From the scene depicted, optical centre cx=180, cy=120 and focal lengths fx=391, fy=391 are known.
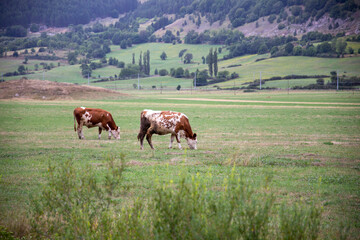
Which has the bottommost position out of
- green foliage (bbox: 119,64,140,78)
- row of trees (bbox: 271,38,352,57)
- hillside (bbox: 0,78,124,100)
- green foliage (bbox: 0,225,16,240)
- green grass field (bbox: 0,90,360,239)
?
green foliage (bbox: 0,225,16,240)

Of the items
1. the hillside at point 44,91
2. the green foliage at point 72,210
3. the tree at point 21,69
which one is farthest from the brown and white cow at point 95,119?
the tree at point 21,69

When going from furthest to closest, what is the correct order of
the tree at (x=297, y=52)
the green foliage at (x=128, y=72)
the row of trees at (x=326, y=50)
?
the tree at (x=297, y=52) < the row of trees at (x=326, y=50) < the green foliage at (x=128, y=72)

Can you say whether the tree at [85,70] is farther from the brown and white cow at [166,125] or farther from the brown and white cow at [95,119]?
the brown and white cow at [166,125]

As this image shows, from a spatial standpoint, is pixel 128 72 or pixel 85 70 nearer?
pixel 128 72

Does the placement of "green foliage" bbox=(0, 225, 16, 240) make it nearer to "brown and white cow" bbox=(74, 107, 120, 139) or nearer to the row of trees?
"brown and white cow" bbox=(74, 107, 120, 139)

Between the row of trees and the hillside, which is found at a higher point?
the row of trees

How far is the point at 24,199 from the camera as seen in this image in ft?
34.6

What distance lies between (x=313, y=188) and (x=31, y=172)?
9428mm

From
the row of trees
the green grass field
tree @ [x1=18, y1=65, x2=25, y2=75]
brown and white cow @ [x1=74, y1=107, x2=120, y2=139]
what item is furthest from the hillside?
the row of trees

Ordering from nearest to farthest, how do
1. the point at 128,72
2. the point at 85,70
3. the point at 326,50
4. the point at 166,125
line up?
1. the point at 166,125
2. the point at 128,72
3. the point at 85,70
4. the point at 326,50

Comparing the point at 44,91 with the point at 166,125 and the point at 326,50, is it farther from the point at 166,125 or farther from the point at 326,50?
the point at 326,50

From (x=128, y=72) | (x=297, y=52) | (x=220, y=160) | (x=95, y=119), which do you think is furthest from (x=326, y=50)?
(x=220, y=160)

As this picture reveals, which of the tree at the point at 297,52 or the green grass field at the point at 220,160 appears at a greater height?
the tree at the point at 297,52

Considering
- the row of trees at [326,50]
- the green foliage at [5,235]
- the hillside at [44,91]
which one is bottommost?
the green foliage at [5,235]
